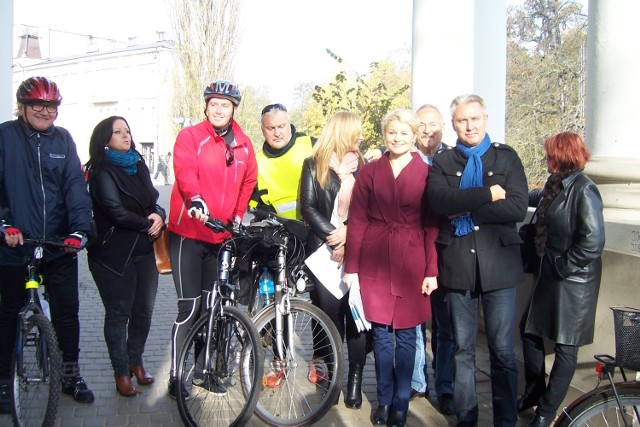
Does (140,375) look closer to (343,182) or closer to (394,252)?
(343,182)

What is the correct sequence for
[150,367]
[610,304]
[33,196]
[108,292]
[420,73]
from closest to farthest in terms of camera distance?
[610,304] < [33,196] < [108,292] < [150,367] < [420,73]

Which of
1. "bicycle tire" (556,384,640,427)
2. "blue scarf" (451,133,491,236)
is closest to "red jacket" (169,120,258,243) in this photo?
"blue scarf" (451,133,491,236)

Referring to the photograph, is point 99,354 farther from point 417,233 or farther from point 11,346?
point 417,233

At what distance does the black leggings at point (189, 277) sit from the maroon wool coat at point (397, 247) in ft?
3.49

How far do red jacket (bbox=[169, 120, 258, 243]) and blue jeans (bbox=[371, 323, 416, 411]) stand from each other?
132cm

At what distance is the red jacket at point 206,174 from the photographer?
4535mm

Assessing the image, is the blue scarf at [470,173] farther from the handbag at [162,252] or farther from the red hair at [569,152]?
the handbag at [162,252]

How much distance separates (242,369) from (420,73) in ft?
13.0

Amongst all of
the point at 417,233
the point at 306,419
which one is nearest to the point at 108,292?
the point at 306,419

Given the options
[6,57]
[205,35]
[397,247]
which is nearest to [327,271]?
[397,247]

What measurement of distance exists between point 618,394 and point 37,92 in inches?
155

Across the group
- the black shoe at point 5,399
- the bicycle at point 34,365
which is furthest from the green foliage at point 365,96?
the black shoe at point 5,399

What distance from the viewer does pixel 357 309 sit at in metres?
4.47

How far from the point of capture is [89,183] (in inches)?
194
